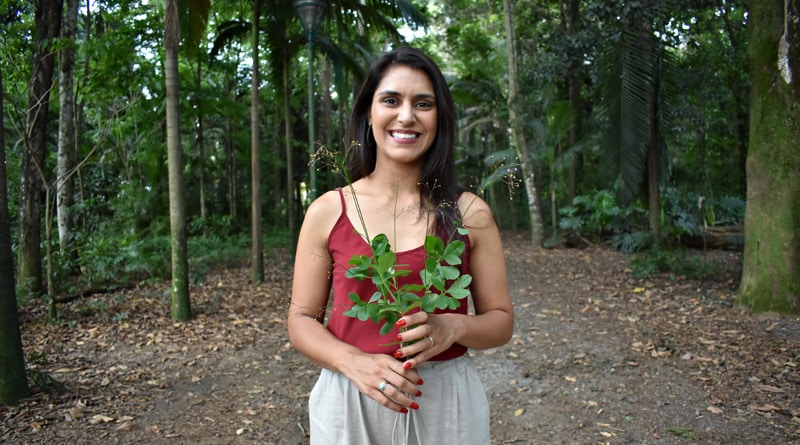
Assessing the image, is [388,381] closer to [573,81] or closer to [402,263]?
[402,263]

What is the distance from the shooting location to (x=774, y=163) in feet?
18.1

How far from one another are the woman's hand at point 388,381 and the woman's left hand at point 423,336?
1.1 inches

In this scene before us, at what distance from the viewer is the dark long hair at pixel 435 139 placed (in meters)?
1.51

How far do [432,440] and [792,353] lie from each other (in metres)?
4.59

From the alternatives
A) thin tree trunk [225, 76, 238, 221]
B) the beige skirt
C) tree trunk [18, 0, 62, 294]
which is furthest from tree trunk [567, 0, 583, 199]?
the beige skirt

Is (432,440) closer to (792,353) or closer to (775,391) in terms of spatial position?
(775,391)

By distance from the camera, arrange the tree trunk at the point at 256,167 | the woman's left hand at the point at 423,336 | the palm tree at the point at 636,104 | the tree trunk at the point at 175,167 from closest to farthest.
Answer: the woman's left hand at the point at 423,336, the tree trunk at the point at 175,167, the tree trunk at the point at 256,167, the palm tree at the point at 636,104

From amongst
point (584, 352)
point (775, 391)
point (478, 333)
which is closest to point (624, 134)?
point (584, 352)

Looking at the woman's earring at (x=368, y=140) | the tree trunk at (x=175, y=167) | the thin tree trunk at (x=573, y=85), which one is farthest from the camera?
the thin tree trunk at (x=573, y=85)

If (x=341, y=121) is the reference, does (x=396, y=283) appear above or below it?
below

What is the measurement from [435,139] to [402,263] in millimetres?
391

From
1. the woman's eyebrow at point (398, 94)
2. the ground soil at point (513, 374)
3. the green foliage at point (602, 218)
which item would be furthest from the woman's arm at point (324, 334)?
the green foliage at point (602, 218)

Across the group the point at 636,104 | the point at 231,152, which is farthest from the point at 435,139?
the point at 231,152

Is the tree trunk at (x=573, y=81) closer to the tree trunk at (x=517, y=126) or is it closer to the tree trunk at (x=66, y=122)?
the tree trunk at (x=517, y=126)
